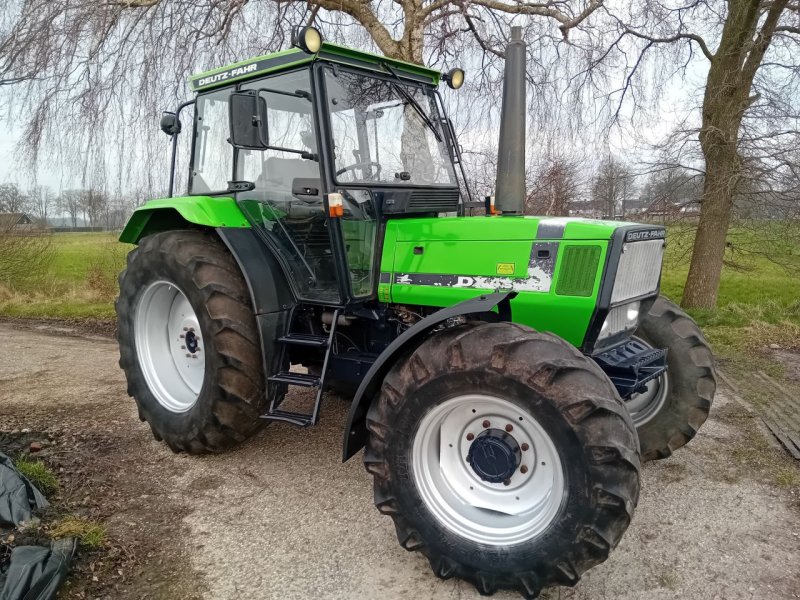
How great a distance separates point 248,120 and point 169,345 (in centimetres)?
195

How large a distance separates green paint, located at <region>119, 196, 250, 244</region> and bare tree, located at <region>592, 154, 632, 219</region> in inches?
241

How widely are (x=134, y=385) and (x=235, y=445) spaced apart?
96 cm

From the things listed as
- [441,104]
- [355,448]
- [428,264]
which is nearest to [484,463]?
[355,448]

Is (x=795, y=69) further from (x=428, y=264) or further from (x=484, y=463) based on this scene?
(x=484, y=463)

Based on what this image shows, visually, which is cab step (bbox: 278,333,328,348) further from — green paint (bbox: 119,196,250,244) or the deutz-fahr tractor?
green paint (bbox: 119,196,250,244)

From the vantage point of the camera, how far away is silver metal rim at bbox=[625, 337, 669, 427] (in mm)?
3879

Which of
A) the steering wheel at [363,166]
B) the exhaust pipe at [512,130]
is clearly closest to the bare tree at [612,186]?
the exhaust pipe at [512,130]

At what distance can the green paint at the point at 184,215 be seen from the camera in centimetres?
403

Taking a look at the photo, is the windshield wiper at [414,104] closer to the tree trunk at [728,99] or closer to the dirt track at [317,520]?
the dirt track at [317,520]

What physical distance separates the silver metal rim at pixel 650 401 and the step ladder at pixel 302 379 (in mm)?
1886

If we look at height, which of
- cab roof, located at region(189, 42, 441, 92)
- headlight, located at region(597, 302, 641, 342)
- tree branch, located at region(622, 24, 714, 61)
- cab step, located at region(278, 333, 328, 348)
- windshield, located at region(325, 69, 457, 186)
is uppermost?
tree branch, located at region(622, 24, 714, 61)

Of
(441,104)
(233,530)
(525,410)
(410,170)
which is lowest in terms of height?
(233,530)

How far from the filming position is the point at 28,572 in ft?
8.39

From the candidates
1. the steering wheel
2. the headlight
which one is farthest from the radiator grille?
the steering wheel
